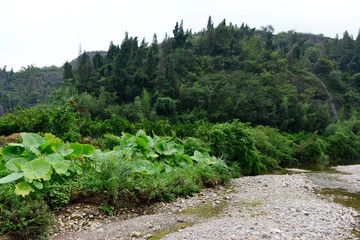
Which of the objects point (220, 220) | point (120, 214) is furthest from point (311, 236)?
point (120, 214)

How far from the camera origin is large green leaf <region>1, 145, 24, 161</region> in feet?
12.3

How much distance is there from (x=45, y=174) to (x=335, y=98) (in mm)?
55593

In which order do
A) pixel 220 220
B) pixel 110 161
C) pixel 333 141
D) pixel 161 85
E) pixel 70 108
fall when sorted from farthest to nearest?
pixel 161 85
pixel 333 141
pixel 70 108
pixel 110 161
pixel 220 220

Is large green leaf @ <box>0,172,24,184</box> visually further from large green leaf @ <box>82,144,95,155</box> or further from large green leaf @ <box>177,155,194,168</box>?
large green leaf @ <box>177,155,194,168</box>

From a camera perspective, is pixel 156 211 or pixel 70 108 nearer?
pixel 156 211

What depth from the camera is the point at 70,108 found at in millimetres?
7223

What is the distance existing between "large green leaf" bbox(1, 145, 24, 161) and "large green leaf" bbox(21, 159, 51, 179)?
0.76 m

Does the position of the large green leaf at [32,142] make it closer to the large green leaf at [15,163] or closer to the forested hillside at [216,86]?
the large green leaf at [15,163]

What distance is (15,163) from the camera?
10.8ft

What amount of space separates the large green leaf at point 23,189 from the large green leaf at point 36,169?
4.5 inches

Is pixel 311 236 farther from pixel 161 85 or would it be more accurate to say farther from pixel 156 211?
pixel 161 85

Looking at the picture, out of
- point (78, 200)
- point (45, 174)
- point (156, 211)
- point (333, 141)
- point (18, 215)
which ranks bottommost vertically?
point (333, 141)

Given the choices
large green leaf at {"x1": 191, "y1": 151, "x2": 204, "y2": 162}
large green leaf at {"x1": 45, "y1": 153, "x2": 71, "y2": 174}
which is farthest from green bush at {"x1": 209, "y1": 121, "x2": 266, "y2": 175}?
large green leaf at {"x1": 45, "y1": 153, "x2": 71, "y2": 174}

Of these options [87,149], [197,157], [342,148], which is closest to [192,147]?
[197,157]
